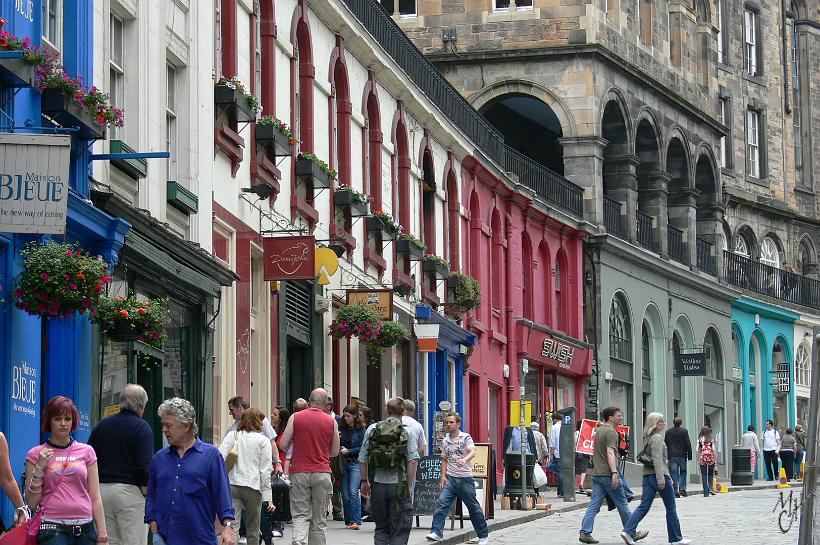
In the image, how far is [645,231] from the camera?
2157 inches

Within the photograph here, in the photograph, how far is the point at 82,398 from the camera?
1839cm

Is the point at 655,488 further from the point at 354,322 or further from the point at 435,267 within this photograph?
the point at 435,267

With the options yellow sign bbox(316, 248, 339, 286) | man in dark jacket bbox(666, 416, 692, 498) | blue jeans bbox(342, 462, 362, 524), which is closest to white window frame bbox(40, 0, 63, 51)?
blue jeans bbox(342, 462, 362, 524)

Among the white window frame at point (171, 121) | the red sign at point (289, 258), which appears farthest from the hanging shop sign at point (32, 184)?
the red sign at point (289, 258)

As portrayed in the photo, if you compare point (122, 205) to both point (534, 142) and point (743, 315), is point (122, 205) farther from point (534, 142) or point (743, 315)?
point (743, 315)

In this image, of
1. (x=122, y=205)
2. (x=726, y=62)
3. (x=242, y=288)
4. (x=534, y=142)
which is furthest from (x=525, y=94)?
(x=122, y=205)

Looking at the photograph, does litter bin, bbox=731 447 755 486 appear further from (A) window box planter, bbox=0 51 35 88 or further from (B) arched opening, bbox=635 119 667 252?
(A) window box planter, bbox=0 51 35 88

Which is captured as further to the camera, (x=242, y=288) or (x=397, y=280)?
(x=397, y=280)

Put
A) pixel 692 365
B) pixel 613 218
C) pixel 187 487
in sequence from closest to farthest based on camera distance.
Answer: pixel 187 487 < pixel 692 365 < pixel 613 218

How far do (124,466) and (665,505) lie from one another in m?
10.4

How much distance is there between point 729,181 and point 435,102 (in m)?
27.5

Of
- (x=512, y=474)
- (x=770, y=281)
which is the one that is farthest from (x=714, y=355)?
(x=512, y=474)

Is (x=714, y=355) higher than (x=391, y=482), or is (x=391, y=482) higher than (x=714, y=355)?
(x=714, y=355)

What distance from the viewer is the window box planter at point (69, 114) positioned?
17.3 metres
